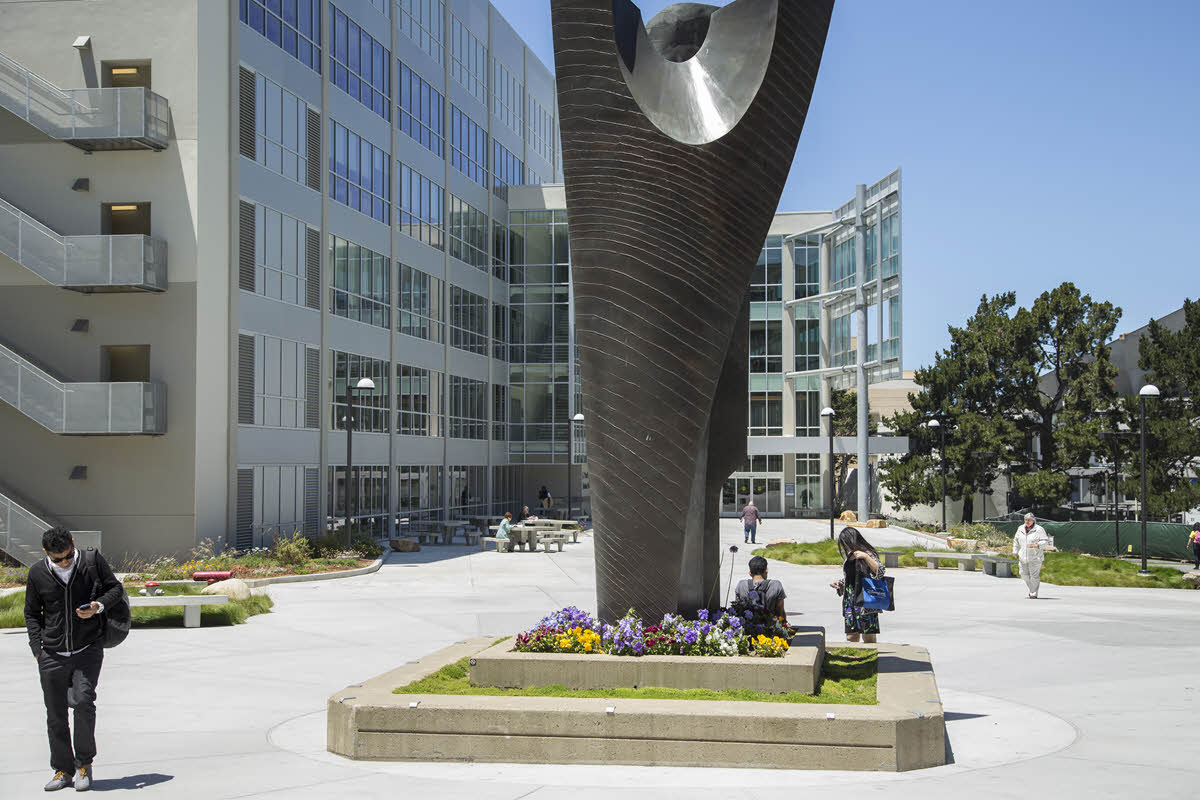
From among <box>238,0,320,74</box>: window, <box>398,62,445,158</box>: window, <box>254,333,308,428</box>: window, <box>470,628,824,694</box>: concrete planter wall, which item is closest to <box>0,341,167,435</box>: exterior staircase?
<box>254,333,308,428</box>: window

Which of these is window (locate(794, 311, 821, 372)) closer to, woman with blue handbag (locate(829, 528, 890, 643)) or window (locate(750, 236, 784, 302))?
window (locate(750, 236, 784, 302))

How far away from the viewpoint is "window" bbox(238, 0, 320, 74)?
31766 mm

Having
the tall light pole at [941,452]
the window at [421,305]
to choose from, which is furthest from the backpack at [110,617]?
the tall light pole at [941,452]

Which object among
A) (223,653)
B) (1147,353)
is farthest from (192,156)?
(1147,353)

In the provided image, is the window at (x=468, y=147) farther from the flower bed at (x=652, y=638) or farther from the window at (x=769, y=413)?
the flower bed at (x=652, y=638)

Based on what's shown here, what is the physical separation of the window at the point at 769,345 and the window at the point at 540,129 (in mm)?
14586

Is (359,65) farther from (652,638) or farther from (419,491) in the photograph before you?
(652,638)

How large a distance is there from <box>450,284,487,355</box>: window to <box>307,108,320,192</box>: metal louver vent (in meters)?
12.9

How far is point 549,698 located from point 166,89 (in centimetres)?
2360

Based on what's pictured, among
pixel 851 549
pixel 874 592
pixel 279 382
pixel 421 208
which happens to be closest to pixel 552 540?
pixel 279 382

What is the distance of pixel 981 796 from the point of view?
8.05 m

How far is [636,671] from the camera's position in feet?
34.1

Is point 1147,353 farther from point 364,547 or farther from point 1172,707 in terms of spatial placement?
point 1172,707

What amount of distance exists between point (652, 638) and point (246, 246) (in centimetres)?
2323
